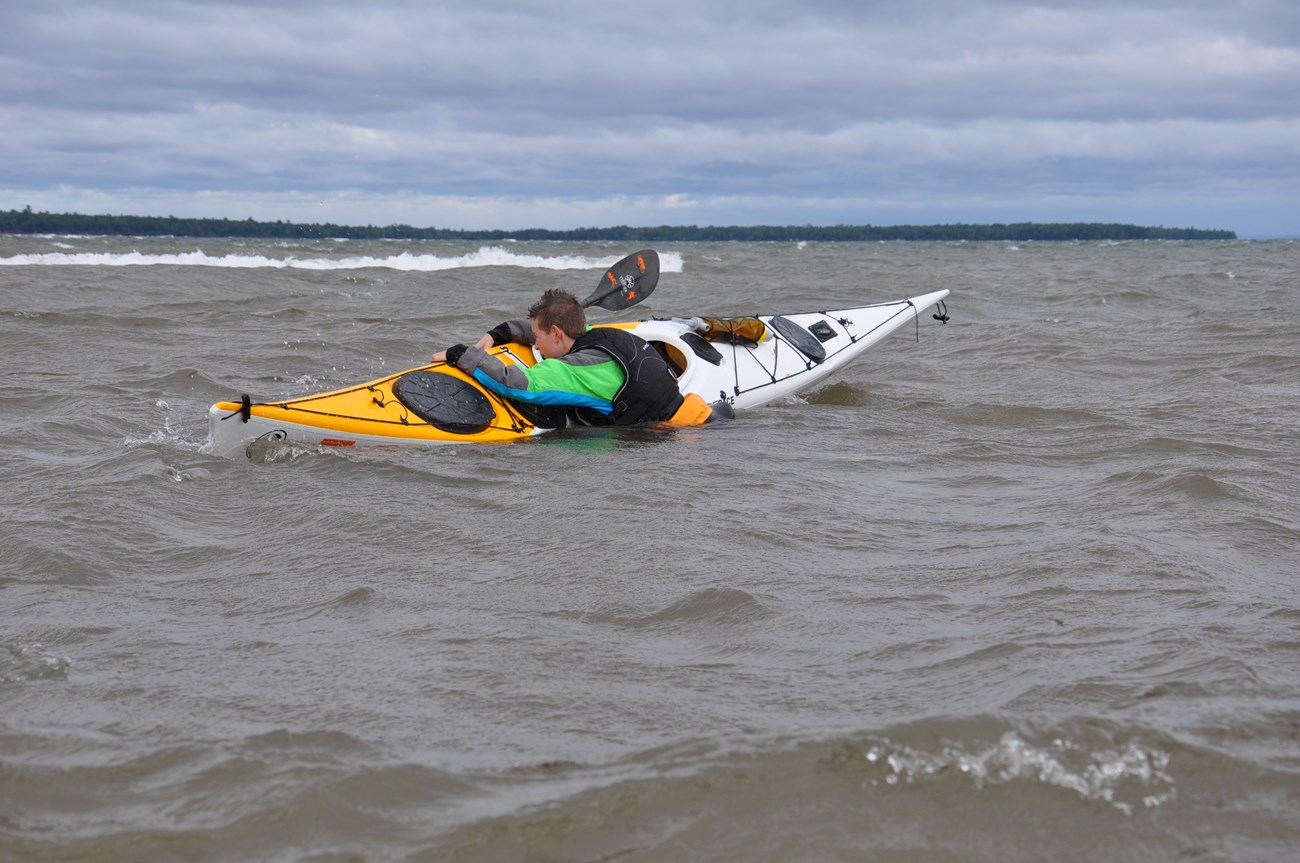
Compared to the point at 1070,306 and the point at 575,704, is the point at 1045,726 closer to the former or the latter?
the point at 575,704

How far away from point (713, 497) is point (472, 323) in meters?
8.47

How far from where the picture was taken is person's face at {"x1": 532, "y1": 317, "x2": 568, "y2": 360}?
6879 mm

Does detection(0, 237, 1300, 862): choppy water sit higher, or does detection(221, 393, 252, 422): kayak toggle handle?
detection(221, 393, 252, 422): kayak toggle handle

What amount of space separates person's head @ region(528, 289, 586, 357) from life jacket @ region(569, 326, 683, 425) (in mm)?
61

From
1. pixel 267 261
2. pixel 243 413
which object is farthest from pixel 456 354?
pixel 267 261

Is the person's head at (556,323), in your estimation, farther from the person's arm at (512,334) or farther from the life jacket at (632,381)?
the person's arm at (512,334)

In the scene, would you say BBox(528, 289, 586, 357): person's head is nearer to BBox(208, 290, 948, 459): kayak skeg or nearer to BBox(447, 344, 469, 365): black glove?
BBox(208, 290, 948, 459): kayak skeg

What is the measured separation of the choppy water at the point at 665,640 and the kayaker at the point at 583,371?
0.27 meters

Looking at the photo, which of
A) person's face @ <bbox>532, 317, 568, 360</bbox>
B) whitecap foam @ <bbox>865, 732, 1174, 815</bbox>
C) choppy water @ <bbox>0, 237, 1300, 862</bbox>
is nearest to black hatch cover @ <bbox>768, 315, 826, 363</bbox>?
choppy water @ <bbox>0, 237, 1300, 862</bbox>

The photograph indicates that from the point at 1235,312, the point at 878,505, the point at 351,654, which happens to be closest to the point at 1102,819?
the point at 351,654

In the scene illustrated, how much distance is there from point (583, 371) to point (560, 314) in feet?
1.23

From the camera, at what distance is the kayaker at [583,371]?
21.8 feet

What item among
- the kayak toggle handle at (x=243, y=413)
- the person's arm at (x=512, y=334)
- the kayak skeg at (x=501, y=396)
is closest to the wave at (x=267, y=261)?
the kayak skeg at (x=501, y=396)

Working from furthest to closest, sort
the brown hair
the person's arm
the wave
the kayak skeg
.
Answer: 1. the wave
2. the person's arm
3. the brown hair
4. the kayak skeg
